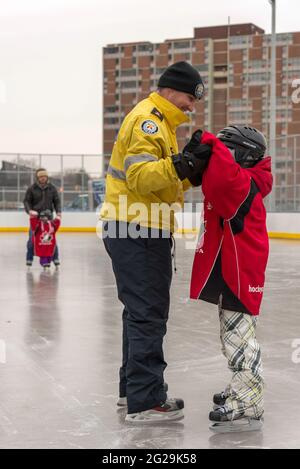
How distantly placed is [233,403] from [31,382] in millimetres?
1501

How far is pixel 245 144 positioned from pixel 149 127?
1.59 ft

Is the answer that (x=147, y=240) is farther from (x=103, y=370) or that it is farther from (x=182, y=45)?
(x=182, y=45)

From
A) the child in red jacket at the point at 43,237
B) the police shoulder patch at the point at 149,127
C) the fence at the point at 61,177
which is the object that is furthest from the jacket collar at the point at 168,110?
the fence at the point at 61,177

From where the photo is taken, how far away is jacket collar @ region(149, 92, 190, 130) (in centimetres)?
401

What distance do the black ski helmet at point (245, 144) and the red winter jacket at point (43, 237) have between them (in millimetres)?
9167

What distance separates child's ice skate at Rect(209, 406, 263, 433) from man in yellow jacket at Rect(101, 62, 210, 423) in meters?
0.25

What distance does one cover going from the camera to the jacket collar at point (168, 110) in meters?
4.01

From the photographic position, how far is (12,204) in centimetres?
2897

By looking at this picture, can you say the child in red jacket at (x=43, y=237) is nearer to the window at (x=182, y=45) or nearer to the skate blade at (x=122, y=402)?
the skate blade at (x=122, y=402)

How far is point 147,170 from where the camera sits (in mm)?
3721

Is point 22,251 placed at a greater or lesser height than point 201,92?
lesser

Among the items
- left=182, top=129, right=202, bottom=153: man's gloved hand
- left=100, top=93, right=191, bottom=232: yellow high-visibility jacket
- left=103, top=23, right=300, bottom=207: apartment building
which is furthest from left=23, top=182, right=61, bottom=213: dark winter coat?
left=103, top=23, right=300, bottom=207: apartment building
